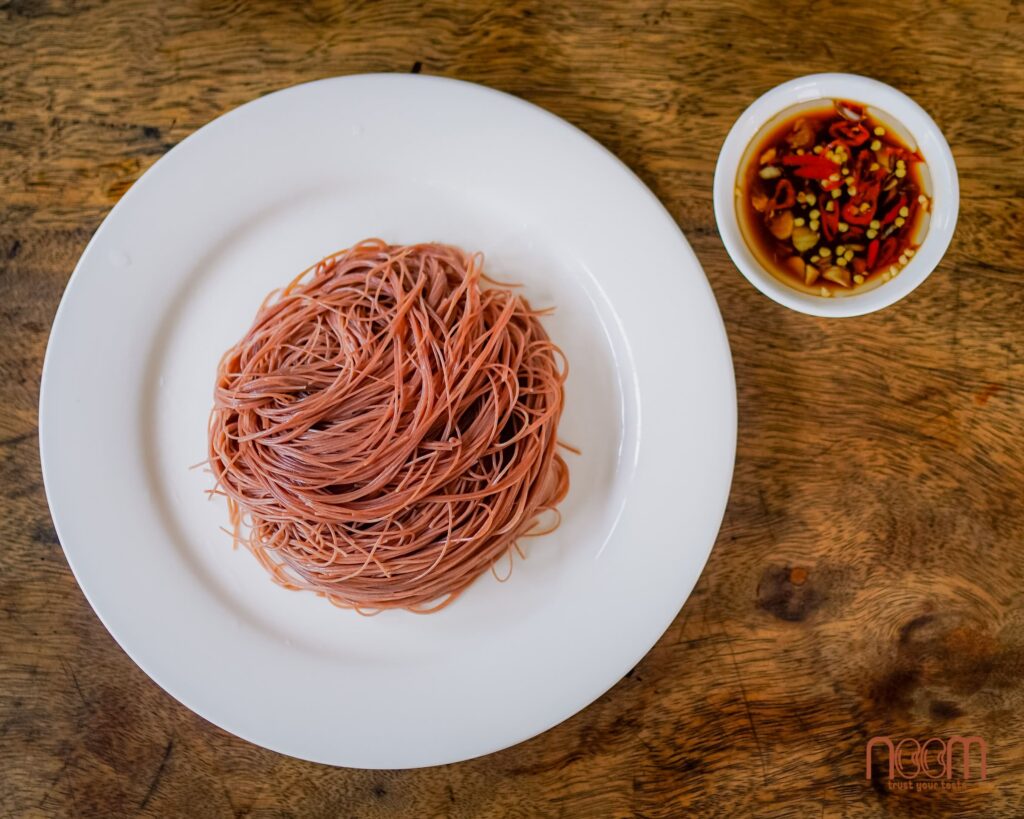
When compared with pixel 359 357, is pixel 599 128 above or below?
above

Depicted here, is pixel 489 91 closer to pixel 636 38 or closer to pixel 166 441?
pixel 636 38

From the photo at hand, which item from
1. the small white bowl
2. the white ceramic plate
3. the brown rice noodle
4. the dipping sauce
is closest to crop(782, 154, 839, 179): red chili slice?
the dipping sauce

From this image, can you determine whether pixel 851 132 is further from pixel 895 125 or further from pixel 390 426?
pixel 390 426

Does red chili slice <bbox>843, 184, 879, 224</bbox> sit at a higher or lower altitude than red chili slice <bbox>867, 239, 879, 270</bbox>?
higher

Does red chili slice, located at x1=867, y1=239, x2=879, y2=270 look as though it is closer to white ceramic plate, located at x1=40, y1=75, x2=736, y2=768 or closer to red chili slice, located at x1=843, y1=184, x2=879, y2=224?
red chili slice, located at x1=843, y1=184, x2=879, y2=224

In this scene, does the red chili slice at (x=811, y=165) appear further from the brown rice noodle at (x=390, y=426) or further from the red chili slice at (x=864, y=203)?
the brown rice noodle at (x=390, y=426)

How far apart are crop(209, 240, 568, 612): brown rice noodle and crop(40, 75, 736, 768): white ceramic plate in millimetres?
113

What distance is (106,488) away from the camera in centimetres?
166

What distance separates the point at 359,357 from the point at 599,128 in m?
0.82

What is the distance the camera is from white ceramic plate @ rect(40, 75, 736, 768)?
1569 millimetres

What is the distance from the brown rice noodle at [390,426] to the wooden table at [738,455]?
20.7 inches

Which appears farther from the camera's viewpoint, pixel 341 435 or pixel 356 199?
pixel 356 199

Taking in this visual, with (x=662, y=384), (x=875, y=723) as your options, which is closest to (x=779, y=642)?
(x=875, y=723)

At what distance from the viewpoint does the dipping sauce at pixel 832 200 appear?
5.08ft
